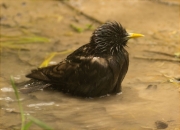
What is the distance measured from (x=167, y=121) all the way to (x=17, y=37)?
3.19 metres

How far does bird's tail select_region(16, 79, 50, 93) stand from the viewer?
16.8 ft

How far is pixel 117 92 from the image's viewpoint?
505 cm

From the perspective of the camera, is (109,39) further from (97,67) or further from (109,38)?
(97,67)

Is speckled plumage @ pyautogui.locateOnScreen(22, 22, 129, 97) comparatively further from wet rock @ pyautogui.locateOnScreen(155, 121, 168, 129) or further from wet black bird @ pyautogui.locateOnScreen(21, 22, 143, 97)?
wet rock @ pyautogui.locateOnScreen(155, 121, 168, 129)

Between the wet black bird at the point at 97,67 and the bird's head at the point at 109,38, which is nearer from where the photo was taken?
the wet black bird at the point at 97,67

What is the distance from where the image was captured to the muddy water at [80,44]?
445 centimetres

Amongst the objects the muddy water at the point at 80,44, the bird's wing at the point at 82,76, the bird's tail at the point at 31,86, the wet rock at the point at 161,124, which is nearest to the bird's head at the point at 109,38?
the bird's wing at the point at 82,76

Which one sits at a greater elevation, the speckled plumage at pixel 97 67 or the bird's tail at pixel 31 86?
the speckled plumage at pixel 97 67

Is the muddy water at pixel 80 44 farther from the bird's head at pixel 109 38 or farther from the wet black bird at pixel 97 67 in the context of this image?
the bird's head at pixel 109 38

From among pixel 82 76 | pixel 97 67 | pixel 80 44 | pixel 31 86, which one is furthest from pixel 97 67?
pixel 80 44

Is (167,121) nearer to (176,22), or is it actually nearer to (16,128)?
(16,128)

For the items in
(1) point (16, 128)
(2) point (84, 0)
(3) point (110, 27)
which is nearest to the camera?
(1) point (16, 128)

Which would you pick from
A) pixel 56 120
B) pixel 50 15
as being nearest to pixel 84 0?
pixel 50 15

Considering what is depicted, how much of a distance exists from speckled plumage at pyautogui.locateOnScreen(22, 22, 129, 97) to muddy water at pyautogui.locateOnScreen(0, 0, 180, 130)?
0.13 meters
